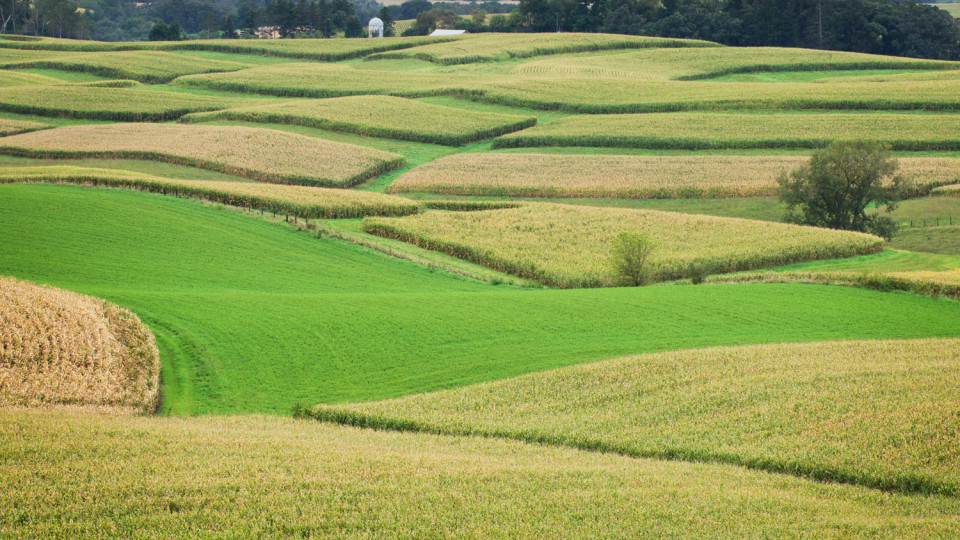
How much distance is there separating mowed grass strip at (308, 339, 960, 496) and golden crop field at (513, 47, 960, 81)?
102 metres

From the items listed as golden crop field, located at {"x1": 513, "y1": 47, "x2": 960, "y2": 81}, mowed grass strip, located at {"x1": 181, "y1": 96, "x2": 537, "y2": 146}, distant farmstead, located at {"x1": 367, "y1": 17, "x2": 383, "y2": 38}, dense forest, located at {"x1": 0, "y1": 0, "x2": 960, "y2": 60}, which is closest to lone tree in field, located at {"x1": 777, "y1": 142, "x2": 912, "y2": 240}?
mowed grass strip, located at {"x1": 181, "y1": 96, "x2": 537, "y2": 146}

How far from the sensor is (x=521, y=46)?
14825 centimetres

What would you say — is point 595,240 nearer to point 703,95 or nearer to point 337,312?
point 337,312

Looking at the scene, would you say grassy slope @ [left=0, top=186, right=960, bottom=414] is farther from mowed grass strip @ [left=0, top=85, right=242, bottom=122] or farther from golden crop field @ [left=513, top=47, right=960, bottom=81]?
golden crop field @ [left=513, top=47, right=960, bottom=81]

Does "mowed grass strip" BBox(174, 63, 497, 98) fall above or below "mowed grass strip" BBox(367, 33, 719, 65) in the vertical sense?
below

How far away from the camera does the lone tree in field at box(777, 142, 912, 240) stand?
52312 mm

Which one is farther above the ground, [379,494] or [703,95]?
[703,95]

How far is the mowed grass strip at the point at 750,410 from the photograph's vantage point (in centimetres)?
1698

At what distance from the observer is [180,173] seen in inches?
2569

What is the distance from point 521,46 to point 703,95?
183 ft

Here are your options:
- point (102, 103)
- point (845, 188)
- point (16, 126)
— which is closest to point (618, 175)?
point (845, 188)

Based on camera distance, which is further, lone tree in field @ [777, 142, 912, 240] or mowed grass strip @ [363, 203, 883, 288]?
lone tree in field @ [777, 142, 912, 240]

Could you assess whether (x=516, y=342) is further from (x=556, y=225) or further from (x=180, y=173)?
(x=180, y=173)

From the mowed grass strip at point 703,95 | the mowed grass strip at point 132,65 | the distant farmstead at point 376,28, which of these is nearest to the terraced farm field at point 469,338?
the mowed grass strip at point 703,95
